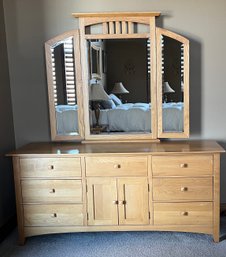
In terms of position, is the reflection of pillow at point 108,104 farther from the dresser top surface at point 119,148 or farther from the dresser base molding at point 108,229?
the dresser base molding at point 108,229

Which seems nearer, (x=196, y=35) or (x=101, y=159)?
(x=101, y=159)

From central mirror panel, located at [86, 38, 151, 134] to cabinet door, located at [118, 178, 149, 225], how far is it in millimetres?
550

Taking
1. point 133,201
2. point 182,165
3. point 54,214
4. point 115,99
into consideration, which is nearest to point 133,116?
point 115,99

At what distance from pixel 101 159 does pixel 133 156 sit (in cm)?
27

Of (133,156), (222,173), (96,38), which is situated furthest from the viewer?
(222,173)

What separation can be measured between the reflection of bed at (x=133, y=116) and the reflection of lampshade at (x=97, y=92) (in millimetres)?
123

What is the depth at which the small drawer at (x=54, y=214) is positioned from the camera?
Answer: 8.18ft

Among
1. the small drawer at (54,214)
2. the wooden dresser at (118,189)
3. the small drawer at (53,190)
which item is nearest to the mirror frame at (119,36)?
the wooden dresser at (118,189)

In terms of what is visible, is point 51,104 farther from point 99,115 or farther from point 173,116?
point 173,116

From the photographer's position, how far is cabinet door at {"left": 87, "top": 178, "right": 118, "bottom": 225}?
245 centimetres

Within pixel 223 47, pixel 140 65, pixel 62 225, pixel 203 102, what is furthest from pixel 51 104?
pixel 223 47

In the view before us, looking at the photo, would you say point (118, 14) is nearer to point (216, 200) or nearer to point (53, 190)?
point (53, 190)

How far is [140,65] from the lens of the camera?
8.86 feet

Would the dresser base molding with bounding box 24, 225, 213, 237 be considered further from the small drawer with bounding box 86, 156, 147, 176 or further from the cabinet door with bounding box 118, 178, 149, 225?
the small drawer with bounding box 86, 156, 147, 176
